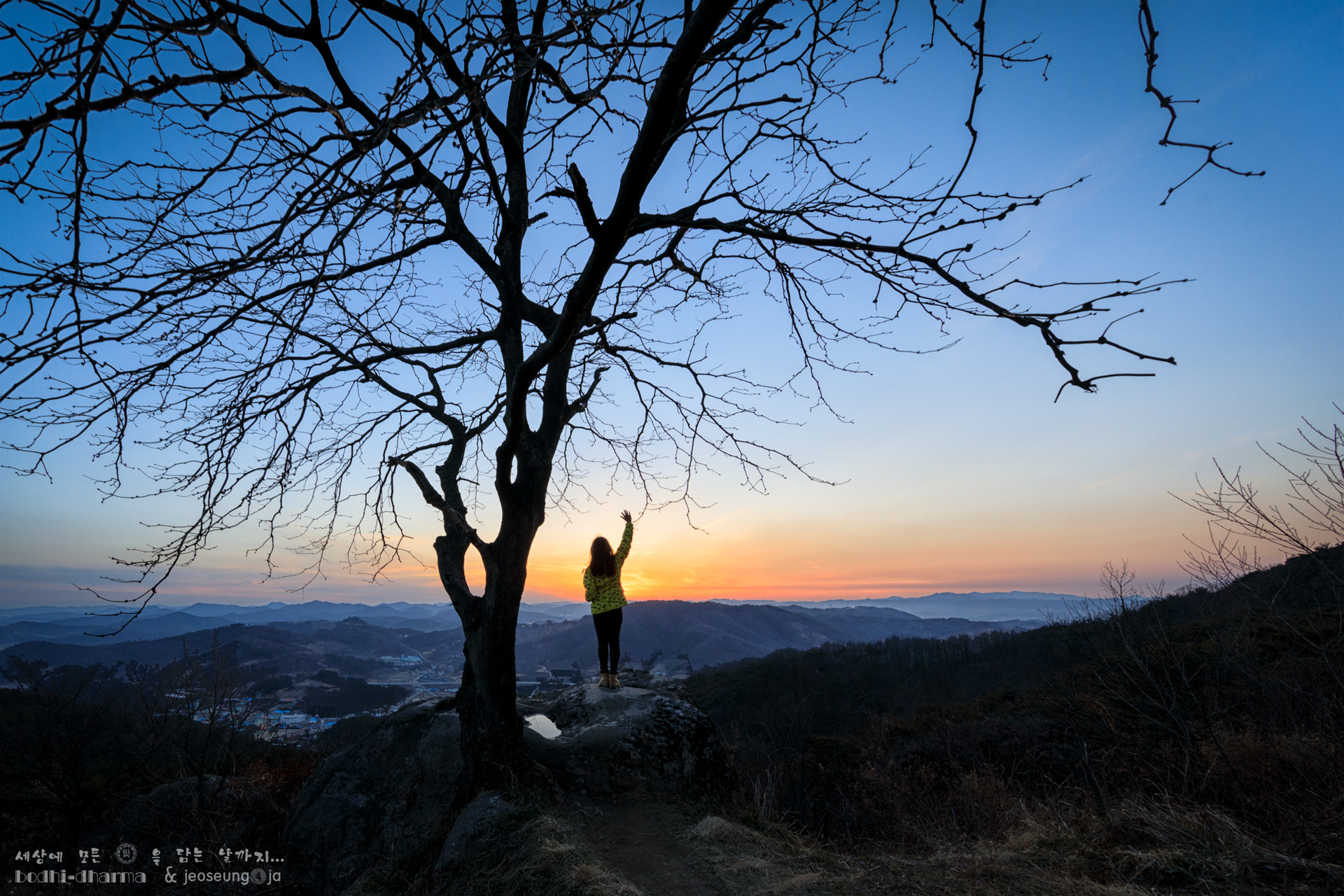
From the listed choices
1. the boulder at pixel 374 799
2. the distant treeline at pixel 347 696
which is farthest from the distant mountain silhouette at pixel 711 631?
the boulder at pixel 374 799

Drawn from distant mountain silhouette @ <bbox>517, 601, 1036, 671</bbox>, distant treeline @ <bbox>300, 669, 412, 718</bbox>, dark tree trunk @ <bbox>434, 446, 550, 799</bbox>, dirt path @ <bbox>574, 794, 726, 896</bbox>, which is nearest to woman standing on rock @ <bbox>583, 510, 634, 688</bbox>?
dark tree trunk @ <bbox>434, 446, 550, 799</bbox>

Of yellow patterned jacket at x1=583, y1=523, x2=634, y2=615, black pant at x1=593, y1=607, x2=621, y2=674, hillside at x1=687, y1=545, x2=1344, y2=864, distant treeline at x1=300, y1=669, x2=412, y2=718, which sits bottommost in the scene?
distant treeline at x1=300, y1=669, x2=412, y2=718

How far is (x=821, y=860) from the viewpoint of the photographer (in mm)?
3781

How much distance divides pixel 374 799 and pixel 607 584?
401 cm

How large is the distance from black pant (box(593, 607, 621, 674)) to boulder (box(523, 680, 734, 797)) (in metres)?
0.41

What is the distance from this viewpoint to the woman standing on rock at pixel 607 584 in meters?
6.55

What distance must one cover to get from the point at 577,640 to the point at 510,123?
102893 mm

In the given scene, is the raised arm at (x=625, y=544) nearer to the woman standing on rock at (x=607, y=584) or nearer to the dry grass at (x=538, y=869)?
the woman standing on rock at (x=607, y=584)

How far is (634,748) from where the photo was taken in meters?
5.69

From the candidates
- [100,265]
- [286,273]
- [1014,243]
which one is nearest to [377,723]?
[286,273]

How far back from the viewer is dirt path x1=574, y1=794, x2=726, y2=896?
3658 mm

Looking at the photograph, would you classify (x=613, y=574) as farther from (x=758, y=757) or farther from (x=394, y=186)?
(x=758, y=757)

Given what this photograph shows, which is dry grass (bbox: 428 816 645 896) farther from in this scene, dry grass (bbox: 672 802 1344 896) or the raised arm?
the raised arm

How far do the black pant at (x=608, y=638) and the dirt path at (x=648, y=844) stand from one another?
1.83 metres
